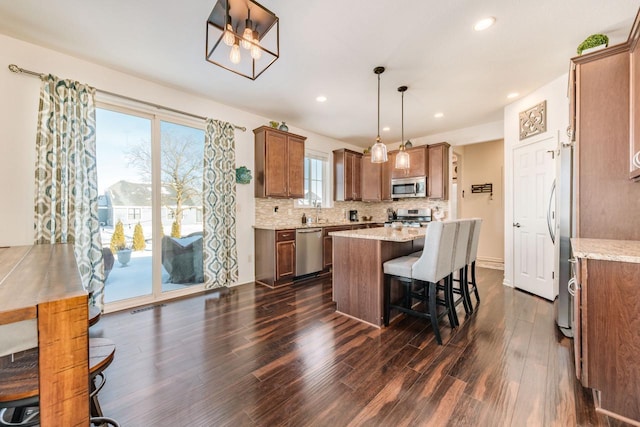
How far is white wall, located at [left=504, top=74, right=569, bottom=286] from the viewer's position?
9.86 feet

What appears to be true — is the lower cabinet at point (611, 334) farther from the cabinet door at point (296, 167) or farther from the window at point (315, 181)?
the window at point (315, 181)

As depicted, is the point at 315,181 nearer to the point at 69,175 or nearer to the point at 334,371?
the point at 69,175

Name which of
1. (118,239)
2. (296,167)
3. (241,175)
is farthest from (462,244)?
(118,239)

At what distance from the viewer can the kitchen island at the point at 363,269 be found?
8.20ft

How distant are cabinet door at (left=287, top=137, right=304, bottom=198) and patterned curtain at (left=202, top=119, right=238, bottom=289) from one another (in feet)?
3.09

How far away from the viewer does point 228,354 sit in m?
2.04

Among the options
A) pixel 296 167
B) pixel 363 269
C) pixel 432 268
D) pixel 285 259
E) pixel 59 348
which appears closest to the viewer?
pixel 59 348

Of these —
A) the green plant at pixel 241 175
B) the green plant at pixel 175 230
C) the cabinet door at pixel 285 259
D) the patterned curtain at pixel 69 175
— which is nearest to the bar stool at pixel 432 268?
the cabinet door at pixel 285 259

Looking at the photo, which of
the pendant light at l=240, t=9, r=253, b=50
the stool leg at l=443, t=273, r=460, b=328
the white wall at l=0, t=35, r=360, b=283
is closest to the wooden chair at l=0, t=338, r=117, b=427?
the pendant light at l=240, t=9, r=253, b=50

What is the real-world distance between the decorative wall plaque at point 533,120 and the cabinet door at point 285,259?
3621mm

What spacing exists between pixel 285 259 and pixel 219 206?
1236 mm

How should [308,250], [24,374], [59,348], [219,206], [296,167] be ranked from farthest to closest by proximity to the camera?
[296,167], [308,250], [219,206], [24,374], [59,348]

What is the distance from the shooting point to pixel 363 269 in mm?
2623

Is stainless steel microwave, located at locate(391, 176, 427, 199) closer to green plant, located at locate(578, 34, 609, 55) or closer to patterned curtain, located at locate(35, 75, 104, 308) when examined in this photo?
green plant, located at locate(578, 34, 609, 55)
